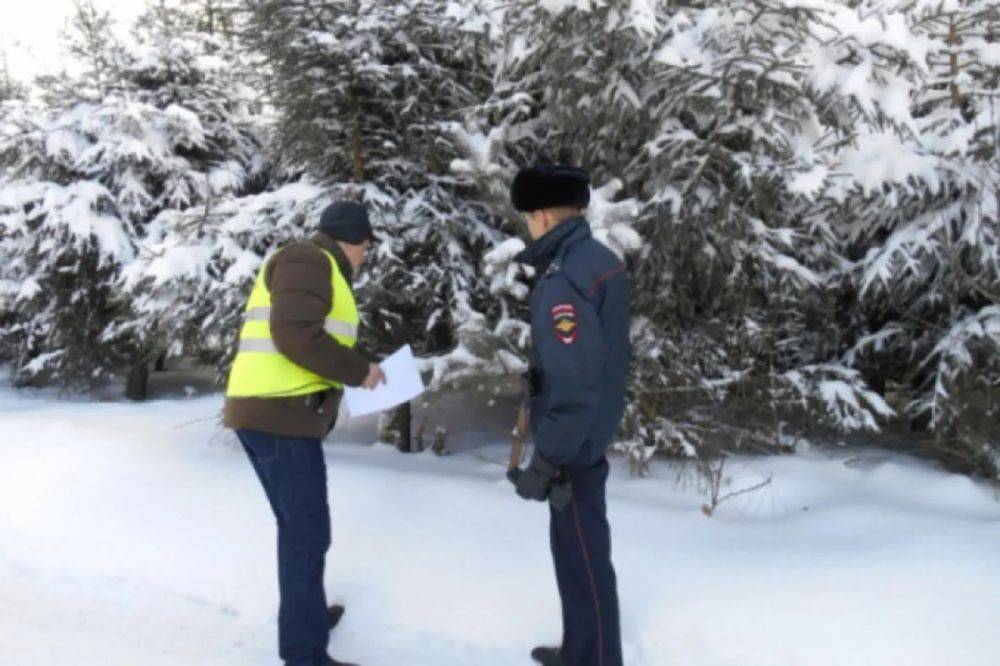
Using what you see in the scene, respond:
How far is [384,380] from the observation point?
3.15 m

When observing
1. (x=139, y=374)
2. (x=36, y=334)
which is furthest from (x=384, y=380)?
(x=36, y=334)

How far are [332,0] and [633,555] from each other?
12.8 ft

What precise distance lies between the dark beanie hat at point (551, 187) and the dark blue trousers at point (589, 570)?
0.96 meters

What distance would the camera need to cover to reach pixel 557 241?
275 cm

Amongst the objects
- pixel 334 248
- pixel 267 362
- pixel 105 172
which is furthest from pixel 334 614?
pixel 105 172

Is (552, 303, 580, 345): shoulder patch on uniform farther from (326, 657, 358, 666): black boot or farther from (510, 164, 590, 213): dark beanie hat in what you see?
(326, 657, 358, 666): black boot

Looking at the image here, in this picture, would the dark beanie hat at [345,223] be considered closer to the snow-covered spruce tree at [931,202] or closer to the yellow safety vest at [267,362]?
the yellow safety vest at [267,362]

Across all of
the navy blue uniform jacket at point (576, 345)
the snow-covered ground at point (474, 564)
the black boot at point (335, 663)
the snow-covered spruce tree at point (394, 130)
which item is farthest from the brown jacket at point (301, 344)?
the snow-covered spruce tree at point (394, 130)

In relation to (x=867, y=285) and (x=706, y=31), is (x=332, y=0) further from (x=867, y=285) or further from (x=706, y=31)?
(x=867, y=285)

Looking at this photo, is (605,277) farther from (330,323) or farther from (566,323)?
(330,323)

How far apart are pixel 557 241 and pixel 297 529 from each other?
57.1 inches

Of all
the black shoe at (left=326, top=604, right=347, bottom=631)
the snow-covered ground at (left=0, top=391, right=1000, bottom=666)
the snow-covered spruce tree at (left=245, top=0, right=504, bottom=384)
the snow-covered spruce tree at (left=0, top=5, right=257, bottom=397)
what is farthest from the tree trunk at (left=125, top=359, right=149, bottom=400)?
the black shoe at (left=326, top=604, right=347, bottom=631)

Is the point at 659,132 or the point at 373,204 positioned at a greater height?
the point at 659,132

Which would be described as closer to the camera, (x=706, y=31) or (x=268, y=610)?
(x=268, y=610)
